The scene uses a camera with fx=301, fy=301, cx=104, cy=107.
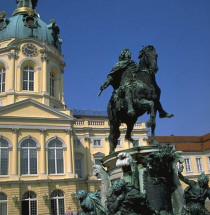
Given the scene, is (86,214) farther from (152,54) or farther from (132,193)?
(152,54)

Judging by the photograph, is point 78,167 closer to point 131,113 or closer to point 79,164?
point 79,164

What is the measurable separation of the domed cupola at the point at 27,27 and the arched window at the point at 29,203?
62.9 feet

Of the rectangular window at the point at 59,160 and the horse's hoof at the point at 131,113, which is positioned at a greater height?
the rectangular window at the point at 59,160

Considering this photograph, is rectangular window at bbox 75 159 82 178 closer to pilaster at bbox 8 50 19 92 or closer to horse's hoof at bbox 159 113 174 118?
pilaster at bbox 8 50 19 92

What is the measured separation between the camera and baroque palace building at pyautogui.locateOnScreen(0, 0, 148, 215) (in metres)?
30.7

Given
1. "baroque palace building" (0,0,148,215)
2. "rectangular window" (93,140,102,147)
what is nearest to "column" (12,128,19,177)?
"baroque palace building" (0,0,148,215)

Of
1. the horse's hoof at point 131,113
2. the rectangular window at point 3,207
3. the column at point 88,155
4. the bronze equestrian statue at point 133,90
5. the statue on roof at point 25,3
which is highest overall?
the statue on roof at point 25,3

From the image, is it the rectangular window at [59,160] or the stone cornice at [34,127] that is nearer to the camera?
the stone cornice at [34,127]

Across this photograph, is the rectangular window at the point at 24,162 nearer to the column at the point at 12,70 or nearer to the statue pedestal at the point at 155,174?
the column at the point at 12,70

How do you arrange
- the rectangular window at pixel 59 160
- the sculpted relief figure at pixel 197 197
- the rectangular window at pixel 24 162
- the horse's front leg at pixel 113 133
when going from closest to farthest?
1. the sculpted relief figure at pixel 197 197
2. the horse's front leg at pixel 113 133
3. the rectangular window at pixel 24 162
4. the rectangular window at pixel 59 160

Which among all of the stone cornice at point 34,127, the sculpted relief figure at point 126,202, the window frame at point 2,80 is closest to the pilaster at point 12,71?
the window frame at point 2,80

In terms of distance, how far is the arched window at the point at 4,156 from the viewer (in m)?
30.4

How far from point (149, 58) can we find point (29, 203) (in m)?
26.9

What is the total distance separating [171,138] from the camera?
150ft
